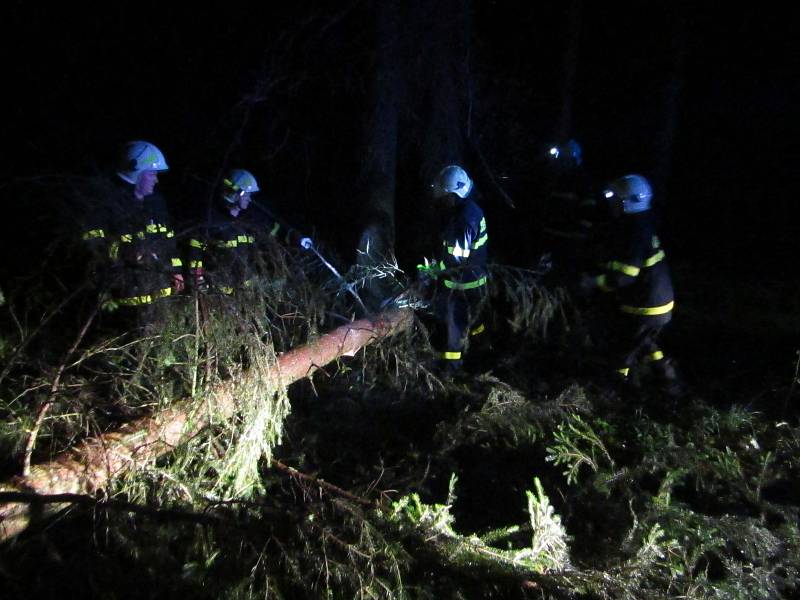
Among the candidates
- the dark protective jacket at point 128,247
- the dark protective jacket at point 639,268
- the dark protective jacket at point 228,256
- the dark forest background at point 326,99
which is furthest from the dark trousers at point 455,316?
the dark protective jacket at point 128,247

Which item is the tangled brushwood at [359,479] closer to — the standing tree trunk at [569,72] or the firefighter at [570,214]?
the firefighter at [570,214]

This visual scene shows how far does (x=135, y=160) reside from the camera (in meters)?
3.87

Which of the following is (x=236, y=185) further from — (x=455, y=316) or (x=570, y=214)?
(x=570, y=214)

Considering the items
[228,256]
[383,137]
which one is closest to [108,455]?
[228,256]

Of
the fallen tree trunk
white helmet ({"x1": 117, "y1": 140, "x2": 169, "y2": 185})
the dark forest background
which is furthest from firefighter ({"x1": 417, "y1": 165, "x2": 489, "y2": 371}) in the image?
white helmet ({"x1": 117, "y1": 140, "x2": 169, "y2": 185})

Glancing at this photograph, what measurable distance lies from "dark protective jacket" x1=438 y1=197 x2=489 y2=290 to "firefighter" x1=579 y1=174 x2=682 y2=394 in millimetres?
1070

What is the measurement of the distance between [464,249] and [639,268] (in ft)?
4.58

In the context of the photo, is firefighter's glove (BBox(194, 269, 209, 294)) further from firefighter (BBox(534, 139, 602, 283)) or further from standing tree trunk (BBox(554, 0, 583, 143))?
standing tree trunk (BBox(554, 0, 583, 143))

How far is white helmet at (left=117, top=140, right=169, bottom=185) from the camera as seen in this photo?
3865mm

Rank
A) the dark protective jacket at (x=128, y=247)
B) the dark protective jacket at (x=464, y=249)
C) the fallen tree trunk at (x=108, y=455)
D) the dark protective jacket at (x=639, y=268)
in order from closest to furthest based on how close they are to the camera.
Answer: the fallen tree trunk at (x=108, y=455)
the dark protective jacket at (x=128, y=247)
the dark protective jacket at (x=639, y=268)
the dark protective jacket at (x=464, y=249)

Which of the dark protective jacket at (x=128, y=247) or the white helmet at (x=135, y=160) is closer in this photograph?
the dark protective jacket at (x=128, y=247)

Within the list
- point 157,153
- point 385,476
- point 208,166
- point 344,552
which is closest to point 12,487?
point 344,552

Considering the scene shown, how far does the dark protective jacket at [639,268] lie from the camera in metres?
4.18

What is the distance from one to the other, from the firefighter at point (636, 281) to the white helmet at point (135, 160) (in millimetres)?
3601
